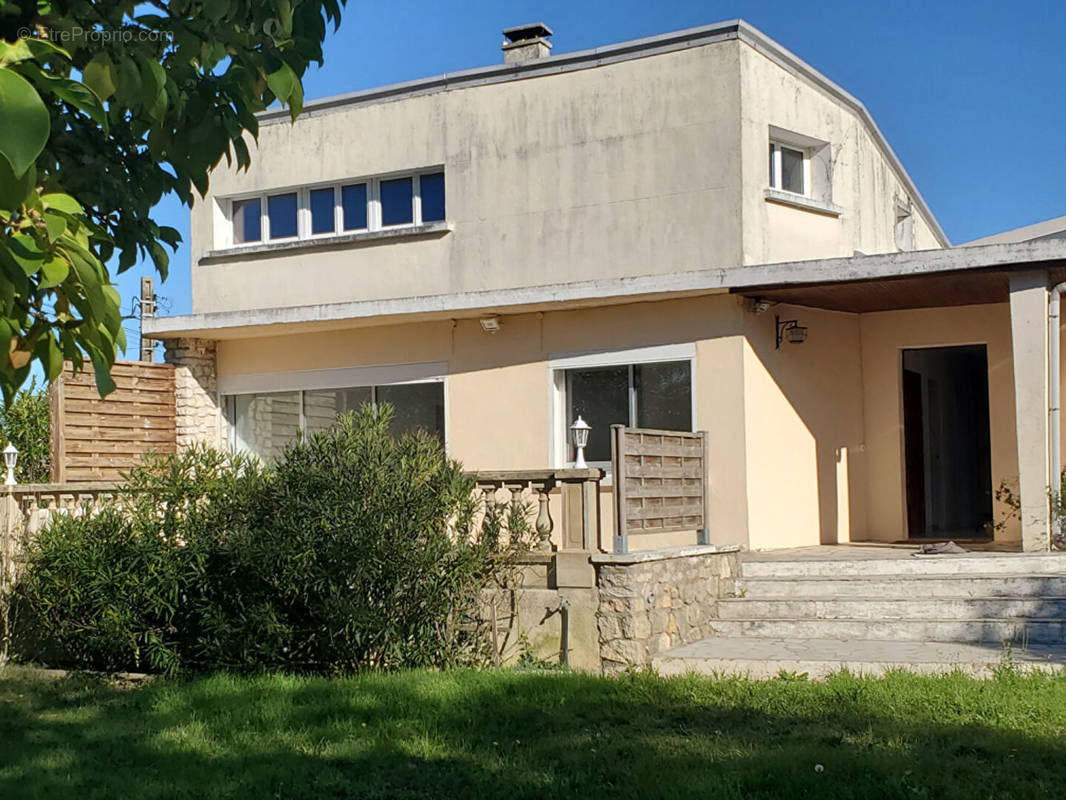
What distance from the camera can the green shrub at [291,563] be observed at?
9.80 metres

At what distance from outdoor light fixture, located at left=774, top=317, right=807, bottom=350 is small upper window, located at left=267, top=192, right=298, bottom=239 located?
23.5ft

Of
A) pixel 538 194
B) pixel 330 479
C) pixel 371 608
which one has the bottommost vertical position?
pixel 371 608

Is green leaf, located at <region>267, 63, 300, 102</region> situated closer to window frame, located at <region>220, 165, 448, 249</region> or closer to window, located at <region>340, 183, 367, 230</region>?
window frame, located at <region>220, 165, 448, 249</region>

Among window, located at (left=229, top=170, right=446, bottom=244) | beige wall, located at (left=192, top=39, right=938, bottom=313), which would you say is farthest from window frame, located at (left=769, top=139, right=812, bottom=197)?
window, located at (left=229, top=170, right=446, bottom=244)

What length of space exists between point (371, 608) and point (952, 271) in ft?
22.9

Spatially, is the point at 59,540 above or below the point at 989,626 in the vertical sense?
above

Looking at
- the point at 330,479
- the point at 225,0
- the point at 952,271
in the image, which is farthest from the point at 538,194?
the point at 225,0

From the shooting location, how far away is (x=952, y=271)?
1254 cm

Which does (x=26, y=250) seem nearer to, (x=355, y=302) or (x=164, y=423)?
(x=355, y=302)

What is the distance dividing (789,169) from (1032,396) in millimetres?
4612

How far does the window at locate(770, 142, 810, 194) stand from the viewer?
15102 mm

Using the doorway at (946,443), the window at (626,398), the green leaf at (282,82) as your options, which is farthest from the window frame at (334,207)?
the green leaf at (282,82)

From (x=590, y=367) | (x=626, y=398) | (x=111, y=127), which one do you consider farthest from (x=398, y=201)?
(x=111, y=127)

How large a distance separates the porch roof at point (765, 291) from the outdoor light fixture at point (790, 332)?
276mm
